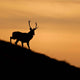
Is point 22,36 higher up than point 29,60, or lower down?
higher up

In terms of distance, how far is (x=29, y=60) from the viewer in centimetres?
3609

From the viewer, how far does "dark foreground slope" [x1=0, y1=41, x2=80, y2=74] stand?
33.5m

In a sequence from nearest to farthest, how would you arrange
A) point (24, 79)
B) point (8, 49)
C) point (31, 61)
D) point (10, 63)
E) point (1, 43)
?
point (24, 79)
point (10, 63)
point (31, 61)
point (8, 49)
point (1, 43)

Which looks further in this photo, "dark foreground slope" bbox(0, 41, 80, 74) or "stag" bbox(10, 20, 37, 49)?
"stag" bbox(10, 20, 37, 49)

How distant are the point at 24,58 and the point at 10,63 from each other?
4633mm

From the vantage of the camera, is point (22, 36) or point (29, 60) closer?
point (29, 60)

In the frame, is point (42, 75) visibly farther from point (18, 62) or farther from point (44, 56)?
A: point (44, 56)

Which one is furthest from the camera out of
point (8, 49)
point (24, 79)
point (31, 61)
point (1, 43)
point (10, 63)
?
point (1, 43)

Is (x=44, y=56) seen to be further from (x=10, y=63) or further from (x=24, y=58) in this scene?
(x=10, y=63)

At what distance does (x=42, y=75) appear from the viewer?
32344 mm

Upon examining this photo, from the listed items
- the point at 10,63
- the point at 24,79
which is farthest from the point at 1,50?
the point at 24,79

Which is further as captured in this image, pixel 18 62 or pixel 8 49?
pixel 8 49

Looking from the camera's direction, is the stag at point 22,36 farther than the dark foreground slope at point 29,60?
Yes

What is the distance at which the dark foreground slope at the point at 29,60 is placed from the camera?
33.5m
